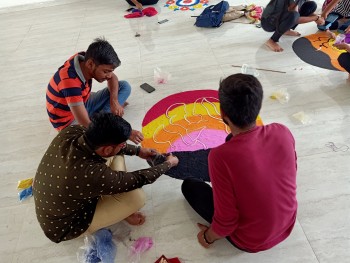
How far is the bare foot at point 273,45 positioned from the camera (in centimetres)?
279

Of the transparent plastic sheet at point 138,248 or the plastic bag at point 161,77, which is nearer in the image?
the transparent plastic sheet at point 138,248

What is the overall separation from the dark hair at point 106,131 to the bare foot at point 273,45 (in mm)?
2108

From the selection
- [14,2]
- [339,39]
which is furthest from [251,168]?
[14,2]

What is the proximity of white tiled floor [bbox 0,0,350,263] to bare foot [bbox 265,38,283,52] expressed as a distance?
63mm

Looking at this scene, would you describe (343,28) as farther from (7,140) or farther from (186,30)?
(7,140)

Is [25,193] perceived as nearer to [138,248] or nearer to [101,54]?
[138,248]

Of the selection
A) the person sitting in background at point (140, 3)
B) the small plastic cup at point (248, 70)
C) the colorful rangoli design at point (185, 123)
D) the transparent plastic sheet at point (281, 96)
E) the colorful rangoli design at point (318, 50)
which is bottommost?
the colorful rangoli design at point (185, 123)

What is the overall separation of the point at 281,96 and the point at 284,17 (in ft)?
3.05

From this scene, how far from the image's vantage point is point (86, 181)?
1234 mm

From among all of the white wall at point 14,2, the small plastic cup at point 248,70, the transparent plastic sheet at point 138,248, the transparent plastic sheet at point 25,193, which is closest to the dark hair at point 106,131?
the transparent plastic sheet at point 138,248

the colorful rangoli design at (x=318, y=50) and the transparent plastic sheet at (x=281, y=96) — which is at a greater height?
the colorful rangoli design at (x=318, y=50)

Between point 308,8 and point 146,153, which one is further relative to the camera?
point 308,8

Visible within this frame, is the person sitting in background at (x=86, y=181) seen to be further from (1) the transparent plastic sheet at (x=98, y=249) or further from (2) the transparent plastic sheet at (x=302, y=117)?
(2) the transparent plastic sheet at (x=302, y=117)

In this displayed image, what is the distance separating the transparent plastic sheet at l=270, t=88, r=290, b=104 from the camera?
7.43ft
